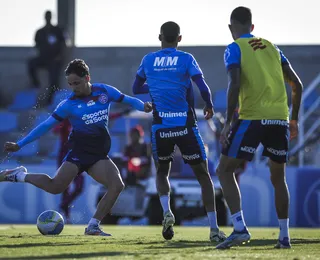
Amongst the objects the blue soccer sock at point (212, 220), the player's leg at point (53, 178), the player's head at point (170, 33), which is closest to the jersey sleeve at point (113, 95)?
the player's leg at point (53, 178)

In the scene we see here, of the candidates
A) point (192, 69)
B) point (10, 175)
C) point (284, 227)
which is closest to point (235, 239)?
point (284, 227)

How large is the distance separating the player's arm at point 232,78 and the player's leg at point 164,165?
1.55 m

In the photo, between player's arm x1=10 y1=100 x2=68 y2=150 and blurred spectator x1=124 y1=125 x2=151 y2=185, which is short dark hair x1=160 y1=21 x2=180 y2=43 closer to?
player's arm x1=10 y1=100 x2=68 y2=150

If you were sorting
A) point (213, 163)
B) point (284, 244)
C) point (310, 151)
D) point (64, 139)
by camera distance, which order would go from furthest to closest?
1. point (310, 151)
2. point (213, 163)
3. point (64, 139)
4. point (284, 244)

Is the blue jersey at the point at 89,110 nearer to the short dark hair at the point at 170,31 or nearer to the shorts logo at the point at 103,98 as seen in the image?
the shorts logo at the point at 103,98

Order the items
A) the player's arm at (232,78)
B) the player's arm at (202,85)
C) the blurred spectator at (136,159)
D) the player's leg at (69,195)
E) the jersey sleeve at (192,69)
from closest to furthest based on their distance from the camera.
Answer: the player's arm at (232,78) < the player's arm at (202,85) < the jersey sleeve at (192,69) < the blurred spectator at (136,159) < the player's leg at (69,195)

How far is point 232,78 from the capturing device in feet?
26.6

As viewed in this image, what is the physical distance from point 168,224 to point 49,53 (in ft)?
54.2

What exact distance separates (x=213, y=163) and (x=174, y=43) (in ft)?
33.6

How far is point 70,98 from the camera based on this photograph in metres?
10.3

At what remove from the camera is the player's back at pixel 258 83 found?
825 cm

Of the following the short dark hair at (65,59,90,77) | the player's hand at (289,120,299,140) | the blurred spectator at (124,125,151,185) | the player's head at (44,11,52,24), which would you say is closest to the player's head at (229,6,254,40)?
the player's hand at (289,120,299,140)

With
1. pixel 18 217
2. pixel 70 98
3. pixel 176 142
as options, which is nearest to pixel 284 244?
pixel 176 142

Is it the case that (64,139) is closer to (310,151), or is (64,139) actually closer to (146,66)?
(310,151)
